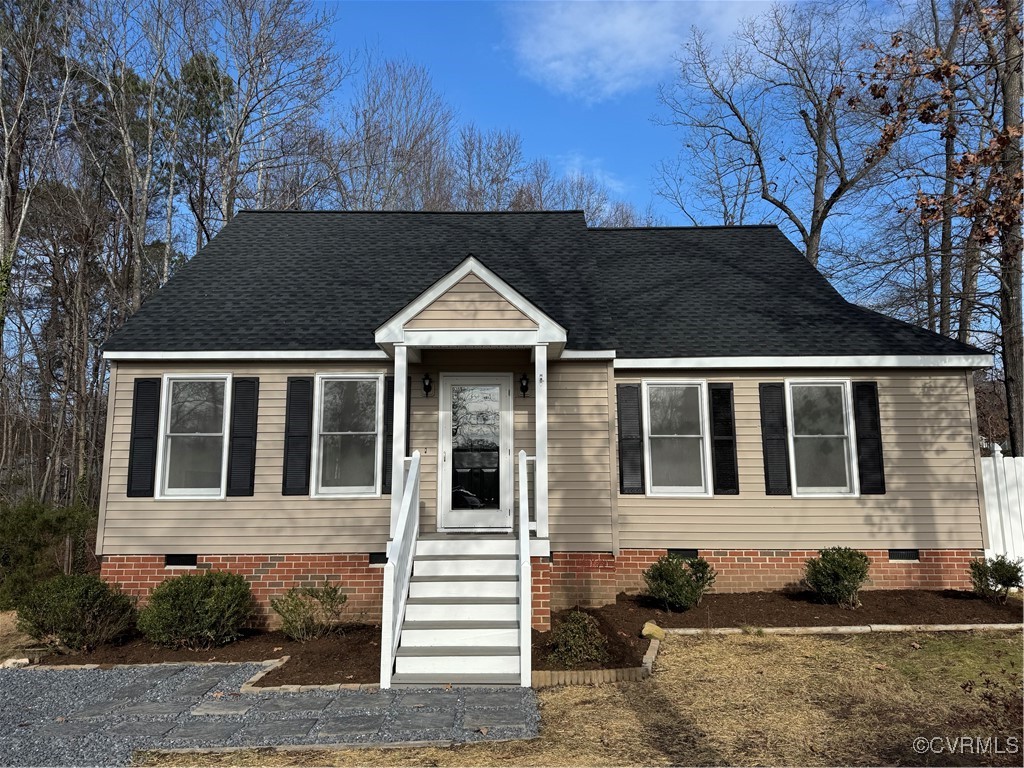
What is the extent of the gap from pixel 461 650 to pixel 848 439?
20.5ft

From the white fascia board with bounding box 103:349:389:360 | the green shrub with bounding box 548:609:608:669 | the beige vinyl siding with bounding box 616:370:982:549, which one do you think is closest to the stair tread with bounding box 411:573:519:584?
the green shrub with bounding box 548:609:608:669

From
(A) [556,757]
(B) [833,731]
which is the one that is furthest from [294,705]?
(B) [833,731]

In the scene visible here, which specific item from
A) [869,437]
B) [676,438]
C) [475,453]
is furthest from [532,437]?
[869,437]

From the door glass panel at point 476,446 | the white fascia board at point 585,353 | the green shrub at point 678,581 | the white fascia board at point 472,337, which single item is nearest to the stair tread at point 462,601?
the door glass panel at point 476,446

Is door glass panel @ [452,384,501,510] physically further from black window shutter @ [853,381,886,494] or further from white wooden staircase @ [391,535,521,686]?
black window shutter @ [853,381,886,494]

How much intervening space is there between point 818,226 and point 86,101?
21.3 meters

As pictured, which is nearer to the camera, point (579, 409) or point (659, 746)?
point (659, 746)

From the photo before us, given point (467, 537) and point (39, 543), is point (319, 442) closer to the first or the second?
point (467, 537)

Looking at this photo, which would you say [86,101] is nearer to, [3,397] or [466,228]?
[3,397]

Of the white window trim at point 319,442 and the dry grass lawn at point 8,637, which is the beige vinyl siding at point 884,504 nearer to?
the white window trim at point 319,442

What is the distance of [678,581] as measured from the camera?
318 inches

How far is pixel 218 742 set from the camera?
15.7ft

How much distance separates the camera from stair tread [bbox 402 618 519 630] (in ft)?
21.6

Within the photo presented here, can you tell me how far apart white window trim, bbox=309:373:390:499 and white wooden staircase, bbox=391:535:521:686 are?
1310 mm
